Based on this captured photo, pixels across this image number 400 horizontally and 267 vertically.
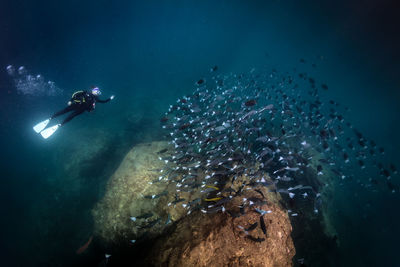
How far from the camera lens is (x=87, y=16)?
8100 cm

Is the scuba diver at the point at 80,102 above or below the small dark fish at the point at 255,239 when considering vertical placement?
above

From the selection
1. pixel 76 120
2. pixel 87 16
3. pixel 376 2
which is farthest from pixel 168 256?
pixel 87 16

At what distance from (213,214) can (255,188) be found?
1.78 metres

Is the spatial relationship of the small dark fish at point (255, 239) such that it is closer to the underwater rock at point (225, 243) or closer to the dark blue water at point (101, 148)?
the underwater rock at point (225, 243)

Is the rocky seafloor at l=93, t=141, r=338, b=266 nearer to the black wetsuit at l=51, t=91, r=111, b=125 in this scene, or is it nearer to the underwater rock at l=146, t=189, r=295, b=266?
the underwater rock at l=146, t=189, r=295, b=266

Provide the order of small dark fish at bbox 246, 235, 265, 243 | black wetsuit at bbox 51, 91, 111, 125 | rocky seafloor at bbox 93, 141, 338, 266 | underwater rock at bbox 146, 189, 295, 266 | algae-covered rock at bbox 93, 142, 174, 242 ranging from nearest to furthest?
underwater rock at bbox 146, 189, 295, 266 < rocky seafloor at bbox 93, 141, 338, 266 < small dark fish at bbox 246, 235, 265, 243 < algae-covered rock at bbox 93, 142, 174, 242 < black wetsuit at bbox 51, 91, 111, 125

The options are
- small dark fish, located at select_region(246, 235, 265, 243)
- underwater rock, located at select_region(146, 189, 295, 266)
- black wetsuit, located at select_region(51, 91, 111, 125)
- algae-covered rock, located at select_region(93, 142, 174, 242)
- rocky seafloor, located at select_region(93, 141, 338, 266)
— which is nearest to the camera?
underwater rock, located at select_region(146, 189, 295, 266)

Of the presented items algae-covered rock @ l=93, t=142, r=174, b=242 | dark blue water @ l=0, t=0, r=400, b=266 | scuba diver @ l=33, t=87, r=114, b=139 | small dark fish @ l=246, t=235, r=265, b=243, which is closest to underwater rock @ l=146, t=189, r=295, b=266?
small dark fish @ l=246, t=235, r=265, b=243

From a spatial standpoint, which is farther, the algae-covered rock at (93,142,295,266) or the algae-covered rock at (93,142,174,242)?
the algae-covered rock at (93,142,174,242)

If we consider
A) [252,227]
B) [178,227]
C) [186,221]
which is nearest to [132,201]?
[178,227]

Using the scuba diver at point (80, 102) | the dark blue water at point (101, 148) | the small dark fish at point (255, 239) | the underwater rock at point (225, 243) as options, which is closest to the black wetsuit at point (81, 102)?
the scuba diver at point (80, 102)

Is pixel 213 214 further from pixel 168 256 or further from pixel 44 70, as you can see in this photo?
pixel 44 70

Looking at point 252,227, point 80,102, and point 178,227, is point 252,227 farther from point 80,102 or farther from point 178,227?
point 80,102

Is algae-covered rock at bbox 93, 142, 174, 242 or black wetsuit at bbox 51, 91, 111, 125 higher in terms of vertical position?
black wetsuit at bbox 51, 91, 111, 125
